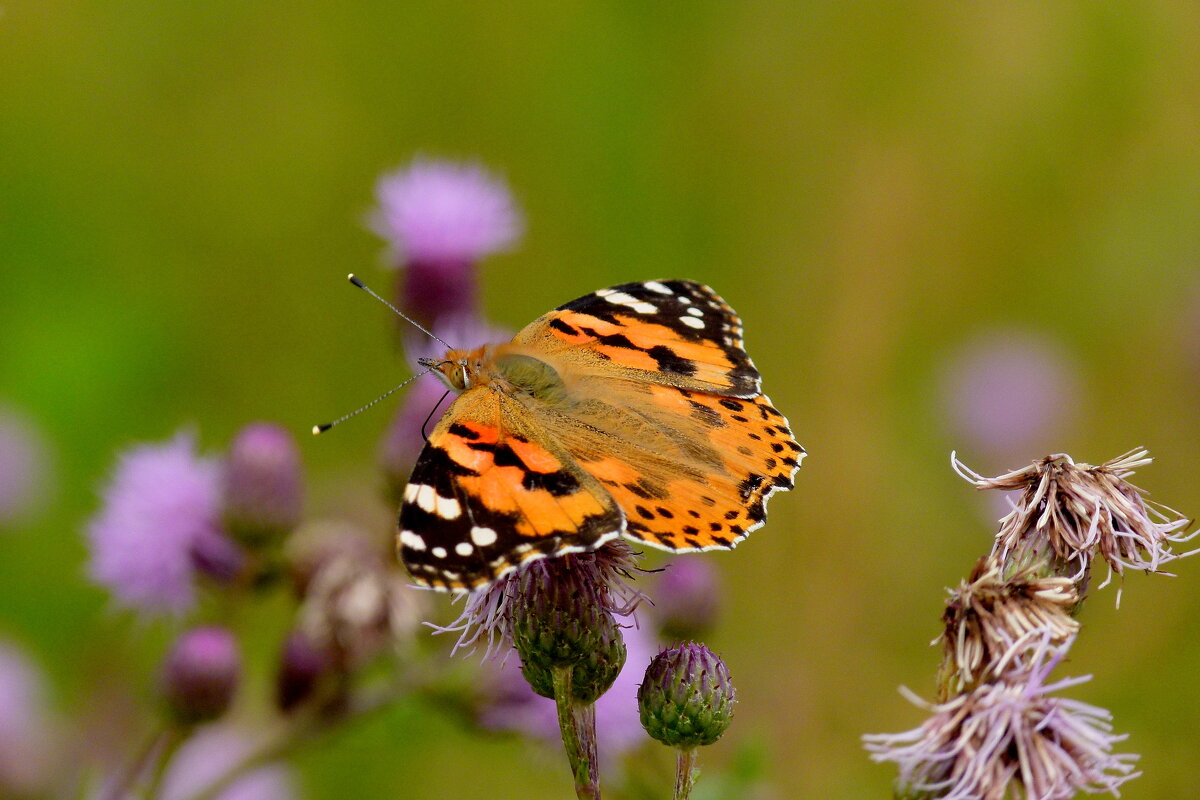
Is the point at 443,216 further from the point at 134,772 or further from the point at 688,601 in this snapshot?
the point at 134,772

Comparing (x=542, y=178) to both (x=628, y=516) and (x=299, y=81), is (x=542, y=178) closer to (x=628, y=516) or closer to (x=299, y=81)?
(x=299, y=81)

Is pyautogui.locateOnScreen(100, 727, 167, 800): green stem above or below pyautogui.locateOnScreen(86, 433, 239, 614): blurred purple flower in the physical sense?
below

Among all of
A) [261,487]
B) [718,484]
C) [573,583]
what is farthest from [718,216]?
[573,583]

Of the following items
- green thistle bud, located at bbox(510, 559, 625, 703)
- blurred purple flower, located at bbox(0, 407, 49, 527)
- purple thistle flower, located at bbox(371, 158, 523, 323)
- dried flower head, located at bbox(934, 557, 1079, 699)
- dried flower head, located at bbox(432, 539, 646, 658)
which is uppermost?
purple thistle flower, located at bbox(371, 158, 523, 323)

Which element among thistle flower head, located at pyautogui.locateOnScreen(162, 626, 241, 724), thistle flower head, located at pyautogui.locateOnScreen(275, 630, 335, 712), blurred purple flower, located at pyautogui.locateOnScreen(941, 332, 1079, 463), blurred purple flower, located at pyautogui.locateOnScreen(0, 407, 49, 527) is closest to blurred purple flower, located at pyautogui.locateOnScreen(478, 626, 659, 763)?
thistle flower head, located at pyautogui.locateOnScreen(275, 630, 335, 712)

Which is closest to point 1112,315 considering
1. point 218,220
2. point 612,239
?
point 612,239

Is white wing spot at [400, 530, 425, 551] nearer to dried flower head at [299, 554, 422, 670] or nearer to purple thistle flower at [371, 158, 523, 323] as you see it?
dried flower head at [299, 554, 422, 670]

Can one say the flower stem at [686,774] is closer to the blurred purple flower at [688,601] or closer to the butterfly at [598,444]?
the butterfly at [598,444]
